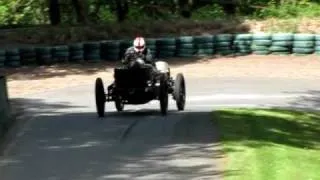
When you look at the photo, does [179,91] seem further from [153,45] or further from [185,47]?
[185,47]

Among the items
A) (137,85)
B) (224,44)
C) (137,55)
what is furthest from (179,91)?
(224,44)

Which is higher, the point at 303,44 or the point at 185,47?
the point at 303,44

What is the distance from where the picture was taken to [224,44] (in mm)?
26219

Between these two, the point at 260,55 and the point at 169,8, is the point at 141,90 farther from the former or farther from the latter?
the point at 169,8

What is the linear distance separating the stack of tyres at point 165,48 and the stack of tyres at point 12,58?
4709mm

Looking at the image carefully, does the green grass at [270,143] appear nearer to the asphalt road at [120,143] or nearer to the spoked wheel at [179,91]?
the asphalt road at [120,143]

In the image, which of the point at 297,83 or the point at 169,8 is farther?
the point at 169,8

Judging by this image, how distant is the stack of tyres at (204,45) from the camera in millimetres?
26328

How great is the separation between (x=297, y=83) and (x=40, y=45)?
10.6 metres

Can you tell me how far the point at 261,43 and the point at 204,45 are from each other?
1.95 meters

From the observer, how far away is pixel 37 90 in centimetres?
2048

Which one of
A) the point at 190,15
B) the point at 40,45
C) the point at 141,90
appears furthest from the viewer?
the point at 190,15

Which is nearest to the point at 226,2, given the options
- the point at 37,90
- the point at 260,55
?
the point at 260,55

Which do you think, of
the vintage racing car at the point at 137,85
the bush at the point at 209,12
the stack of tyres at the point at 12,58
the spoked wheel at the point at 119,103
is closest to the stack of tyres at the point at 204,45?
the stack of tyres at the point at 12,58
